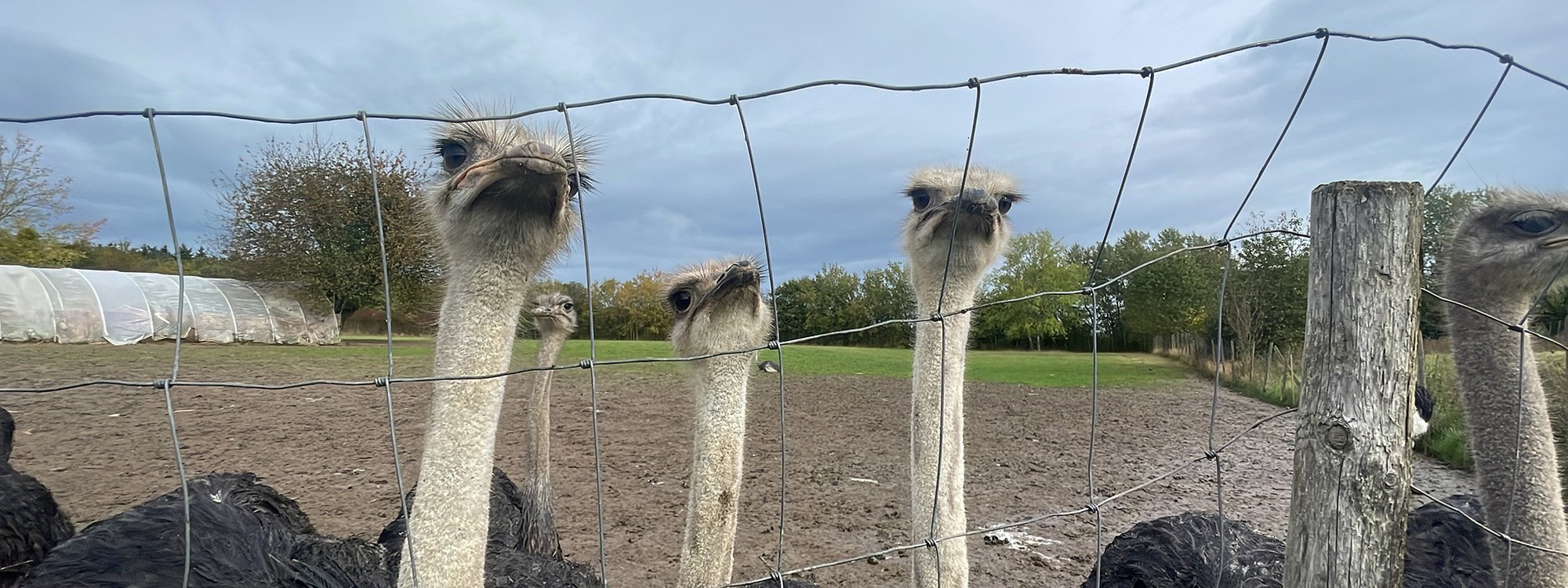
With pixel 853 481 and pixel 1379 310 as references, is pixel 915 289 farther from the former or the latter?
pixel 853 481

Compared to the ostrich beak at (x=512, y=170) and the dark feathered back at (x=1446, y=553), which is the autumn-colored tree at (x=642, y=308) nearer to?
the ostrich beak at (x=512, y=170)

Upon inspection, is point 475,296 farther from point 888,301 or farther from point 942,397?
point 888,301

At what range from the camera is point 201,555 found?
200 cm

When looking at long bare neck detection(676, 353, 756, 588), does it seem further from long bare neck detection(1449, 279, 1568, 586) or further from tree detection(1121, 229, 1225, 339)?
tree detection(1121, 229, 1225, 339)

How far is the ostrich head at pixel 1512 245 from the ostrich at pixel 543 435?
351cm

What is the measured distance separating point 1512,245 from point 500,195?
2963 mm

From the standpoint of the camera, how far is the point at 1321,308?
1403 mm

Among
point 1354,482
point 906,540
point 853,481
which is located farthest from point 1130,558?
point 853,481

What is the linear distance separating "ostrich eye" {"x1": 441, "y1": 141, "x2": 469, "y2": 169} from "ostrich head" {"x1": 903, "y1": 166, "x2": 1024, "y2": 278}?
150cm

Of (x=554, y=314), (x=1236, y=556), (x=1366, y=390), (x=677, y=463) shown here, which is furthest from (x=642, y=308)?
(x=677, y=463)

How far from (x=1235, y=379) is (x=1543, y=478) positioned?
1668 centimetres

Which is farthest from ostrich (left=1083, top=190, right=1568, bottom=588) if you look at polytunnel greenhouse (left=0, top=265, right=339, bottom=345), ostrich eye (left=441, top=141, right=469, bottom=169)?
polytunnel greenhouse (left=0, top=265, right=339, bottom=345)

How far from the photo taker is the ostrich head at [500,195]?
2.06m

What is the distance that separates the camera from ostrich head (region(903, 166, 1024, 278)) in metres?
2.61
